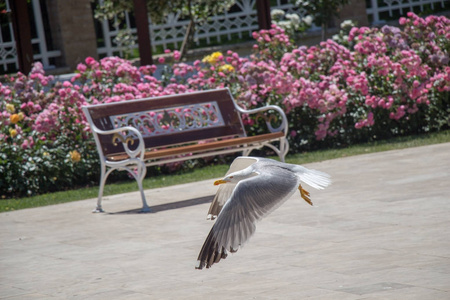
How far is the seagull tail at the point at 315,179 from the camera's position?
3.80m

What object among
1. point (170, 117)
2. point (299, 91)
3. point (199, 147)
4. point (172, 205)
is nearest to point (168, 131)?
point (170, 117)

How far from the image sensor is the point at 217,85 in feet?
31.3

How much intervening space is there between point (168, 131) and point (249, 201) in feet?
13.9

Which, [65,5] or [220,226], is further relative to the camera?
[65,5]

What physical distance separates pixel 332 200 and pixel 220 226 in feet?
9.17

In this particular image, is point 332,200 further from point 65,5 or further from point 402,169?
point 65,5

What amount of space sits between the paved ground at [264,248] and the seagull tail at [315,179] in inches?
19.1

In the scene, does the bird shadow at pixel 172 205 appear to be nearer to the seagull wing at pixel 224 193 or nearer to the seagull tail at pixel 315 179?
the seagull wing at pixel 224 193

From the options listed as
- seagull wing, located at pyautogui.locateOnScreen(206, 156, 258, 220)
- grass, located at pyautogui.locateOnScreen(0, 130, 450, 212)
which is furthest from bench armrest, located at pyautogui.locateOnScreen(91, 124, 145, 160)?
seagull wing, located at pyautogui.locateOnScreen(206, 156, 258, 220)

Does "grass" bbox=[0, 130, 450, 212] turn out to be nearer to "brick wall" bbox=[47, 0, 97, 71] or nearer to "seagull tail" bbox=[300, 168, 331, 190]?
"seagull tail" bbox=[300, 168, 331, 190]

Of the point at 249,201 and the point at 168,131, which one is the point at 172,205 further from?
the point at 249,201

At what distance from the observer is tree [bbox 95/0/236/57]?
1636 cm

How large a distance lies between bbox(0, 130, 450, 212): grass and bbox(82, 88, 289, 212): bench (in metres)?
0.44

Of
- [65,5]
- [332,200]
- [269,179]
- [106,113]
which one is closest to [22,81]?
[106,113]
